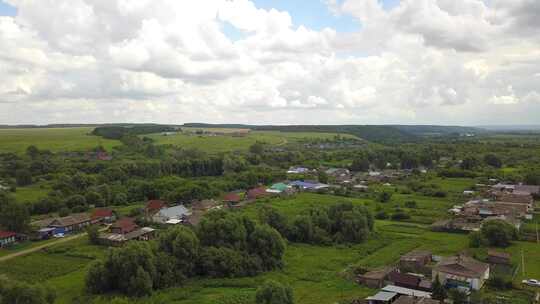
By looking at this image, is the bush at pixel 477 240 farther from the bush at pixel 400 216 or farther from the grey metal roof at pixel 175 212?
the grey metal roof at pixel 175 212

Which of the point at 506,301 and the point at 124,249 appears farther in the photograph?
the point at 124,249

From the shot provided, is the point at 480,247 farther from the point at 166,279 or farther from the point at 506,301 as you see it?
the point at 166,279

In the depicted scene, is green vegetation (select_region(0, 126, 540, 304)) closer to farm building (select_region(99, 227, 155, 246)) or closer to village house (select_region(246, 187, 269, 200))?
farm building (select_region(99, 227, 155, 246))

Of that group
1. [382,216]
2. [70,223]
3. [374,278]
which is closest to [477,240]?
[382,216]

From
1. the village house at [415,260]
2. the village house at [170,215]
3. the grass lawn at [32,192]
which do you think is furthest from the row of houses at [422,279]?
the grass lawn at [32,192]

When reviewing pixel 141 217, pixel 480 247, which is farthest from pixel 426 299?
pixel 141 217

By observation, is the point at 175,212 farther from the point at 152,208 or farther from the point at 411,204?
the point at 411,204

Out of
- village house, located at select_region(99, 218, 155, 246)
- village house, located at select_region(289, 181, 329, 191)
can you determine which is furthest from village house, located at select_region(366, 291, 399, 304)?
village house, located at select_region(289, 181, 329, 191)

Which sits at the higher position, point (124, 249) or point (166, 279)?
point (124, 249)
